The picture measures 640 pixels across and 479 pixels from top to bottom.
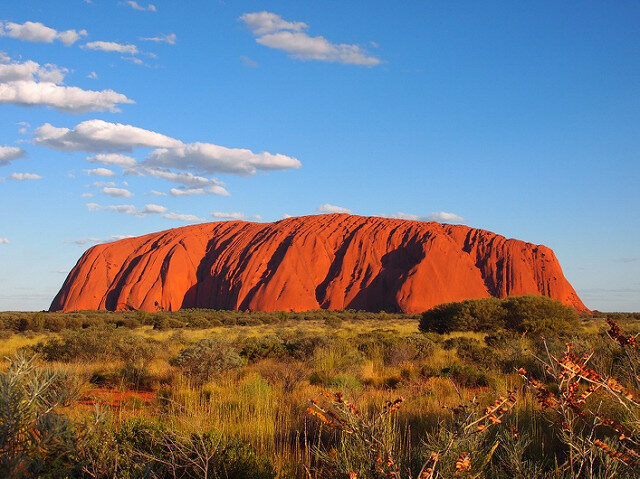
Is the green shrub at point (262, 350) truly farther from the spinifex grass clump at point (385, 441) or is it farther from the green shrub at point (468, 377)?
the spinifex grass clump at point (385, 441)

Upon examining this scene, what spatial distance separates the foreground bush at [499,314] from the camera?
899 inches

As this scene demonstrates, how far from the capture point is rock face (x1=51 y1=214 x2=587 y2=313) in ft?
199

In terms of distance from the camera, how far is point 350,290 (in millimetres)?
61969

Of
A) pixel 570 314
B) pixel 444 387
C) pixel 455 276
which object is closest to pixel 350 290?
pixel 455 276

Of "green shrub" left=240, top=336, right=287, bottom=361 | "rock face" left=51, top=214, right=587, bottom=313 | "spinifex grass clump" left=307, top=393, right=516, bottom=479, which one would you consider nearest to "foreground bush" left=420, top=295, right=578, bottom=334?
"green shrub" left=240, top=336, right=287, bottom=361

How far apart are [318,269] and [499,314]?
140ft

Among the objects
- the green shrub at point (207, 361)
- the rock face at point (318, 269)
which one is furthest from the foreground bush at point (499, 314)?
the rock face at point (318, 269)

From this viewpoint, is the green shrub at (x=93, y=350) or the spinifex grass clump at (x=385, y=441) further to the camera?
the green shrub at (x=93, y=350)

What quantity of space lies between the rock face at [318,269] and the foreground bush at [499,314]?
31.5m

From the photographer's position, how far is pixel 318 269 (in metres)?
65.9

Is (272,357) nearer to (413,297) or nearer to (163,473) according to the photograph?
(163,473)

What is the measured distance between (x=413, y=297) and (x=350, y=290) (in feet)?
27.8

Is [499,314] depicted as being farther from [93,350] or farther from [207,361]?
[93,350]

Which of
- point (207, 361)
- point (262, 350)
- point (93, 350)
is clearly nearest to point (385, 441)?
point (207, 361)
